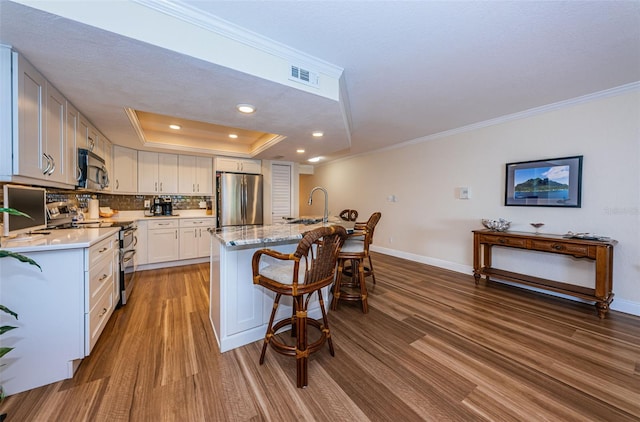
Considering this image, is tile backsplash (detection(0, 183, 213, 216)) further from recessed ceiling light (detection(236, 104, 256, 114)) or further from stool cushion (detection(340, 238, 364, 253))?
stool cushion (detection(340, 238, 364, 253))


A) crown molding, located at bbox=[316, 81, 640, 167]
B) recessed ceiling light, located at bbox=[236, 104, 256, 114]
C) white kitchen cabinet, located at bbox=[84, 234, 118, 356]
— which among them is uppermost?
crown molding, located at bbox=[316, 81, 640, 167]

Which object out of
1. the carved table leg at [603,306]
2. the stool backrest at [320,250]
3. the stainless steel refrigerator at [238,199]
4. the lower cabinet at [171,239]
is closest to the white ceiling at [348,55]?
the stool backrest at [320,250]

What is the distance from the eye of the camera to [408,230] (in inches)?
191

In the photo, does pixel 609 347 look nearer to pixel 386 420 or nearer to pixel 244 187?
pixel 386 420

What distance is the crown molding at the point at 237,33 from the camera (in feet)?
4.72

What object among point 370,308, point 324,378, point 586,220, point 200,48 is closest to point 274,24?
point 200,48

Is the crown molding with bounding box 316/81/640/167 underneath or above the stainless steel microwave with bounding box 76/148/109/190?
above

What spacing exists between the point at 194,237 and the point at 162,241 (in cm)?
51

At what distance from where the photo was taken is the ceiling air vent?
1.93m

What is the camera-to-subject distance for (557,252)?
271cm

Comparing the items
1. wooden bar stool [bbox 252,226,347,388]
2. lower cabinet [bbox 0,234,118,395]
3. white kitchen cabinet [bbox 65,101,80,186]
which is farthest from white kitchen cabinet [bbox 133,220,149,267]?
wooden bar stool [bbox 252,226,347,388]

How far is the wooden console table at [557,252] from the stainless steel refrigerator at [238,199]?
400cm

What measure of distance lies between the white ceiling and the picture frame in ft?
2.61

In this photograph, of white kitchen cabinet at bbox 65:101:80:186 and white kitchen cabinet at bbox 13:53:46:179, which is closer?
white kitchen cabinet at bbox 13:53:46:179
